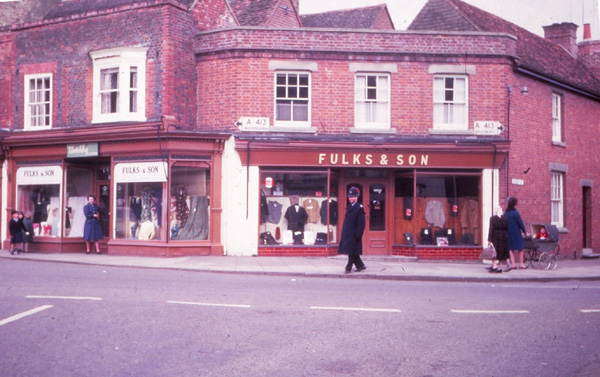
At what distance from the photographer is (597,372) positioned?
6199mm

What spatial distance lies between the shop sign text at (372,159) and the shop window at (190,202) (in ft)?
11.8

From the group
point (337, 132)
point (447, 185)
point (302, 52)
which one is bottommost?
point (447, 185)

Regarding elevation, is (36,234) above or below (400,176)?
below

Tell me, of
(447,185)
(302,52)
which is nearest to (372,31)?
(302,52)

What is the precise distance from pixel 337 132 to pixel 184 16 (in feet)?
19.1

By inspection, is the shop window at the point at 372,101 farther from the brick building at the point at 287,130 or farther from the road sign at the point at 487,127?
the road sign at the point at 487,127

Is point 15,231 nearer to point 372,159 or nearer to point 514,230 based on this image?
point 372,159

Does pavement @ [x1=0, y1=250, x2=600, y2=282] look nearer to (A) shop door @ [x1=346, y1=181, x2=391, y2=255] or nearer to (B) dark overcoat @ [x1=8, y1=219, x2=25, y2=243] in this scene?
(B) dark overcoat @ [x1=8, y1=219, x2=25, y2=243]

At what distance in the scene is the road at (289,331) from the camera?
20.6 feet

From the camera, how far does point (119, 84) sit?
20.3 meters

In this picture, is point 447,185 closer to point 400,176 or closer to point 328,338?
point 400,176

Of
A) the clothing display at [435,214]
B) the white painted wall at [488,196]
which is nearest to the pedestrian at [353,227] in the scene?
the clothing display at [435,214]

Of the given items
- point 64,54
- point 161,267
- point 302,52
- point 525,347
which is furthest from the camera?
point 64,54

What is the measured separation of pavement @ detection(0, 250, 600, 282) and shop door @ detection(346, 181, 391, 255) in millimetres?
755
